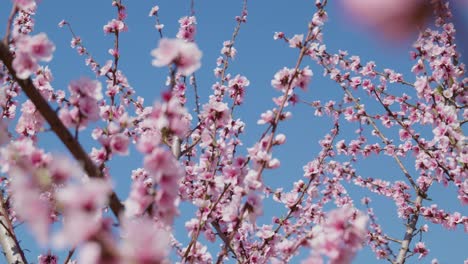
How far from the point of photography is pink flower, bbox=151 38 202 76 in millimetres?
2203

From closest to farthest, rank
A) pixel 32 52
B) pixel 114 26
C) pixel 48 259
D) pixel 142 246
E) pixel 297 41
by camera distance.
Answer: pixel 142 246 → pixel 32 52 → pixel 297 41 → pixel 48 259 → pixel 114 26

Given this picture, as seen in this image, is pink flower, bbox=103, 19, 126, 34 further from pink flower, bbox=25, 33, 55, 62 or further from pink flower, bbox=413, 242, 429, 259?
pink flower, bbox=413, 242, 429, 259

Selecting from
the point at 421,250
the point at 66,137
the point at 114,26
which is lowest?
the point at 66,137

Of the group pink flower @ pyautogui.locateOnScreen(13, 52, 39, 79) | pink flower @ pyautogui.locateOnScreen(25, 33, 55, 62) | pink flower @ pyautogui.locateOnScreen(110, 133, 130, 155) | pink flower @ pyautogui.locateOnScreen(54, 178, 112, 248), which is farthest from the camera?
pink flower @ pyautogui.locateOnScreen(110, 133, 130, 155)

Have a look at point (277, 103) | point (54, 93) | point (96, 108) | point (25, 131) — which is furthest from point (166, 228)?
point (54, 93)

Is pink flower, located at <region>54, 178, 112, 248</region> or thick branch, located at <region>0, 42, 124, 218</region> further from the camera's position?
thick branch, located at <region>0, 42, 124, 218</region>

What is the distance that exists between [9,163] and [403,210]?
6501 millimetres

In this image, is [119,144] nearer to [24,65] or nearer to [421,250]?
[24,65]

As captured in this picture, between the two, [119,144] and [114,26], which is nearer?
[119,144]

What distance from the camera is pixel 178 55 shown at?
2230mm

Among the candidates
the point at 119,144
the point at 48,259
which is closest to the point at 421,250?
the point at 48,259

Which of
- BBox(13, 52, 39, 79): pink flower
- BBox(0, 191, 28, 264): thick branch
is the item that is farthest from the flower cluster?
BBox(0, 191, 28, 264): thick branch

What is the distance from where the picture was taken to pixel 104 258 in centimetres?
126

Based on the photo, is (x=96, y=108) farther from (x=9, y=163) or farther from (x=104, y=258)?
(x=104, y=258)
